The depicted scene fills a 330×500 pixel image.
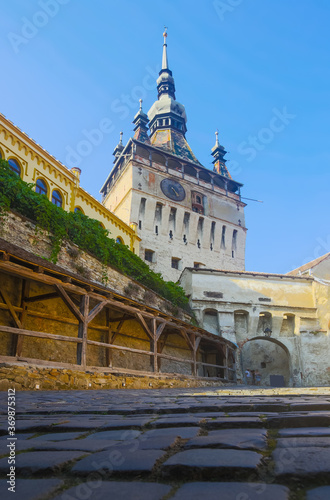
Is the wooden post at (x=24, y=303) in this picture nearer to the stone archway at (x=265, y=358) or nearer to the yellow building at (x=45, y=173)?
the yellow building at (x=45, y=173)

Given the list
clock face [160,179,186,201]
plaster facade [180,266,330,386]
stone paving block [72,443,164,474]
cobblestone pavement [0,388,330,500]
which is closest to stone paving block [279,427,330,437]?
cobblestone pavement [0,388,330,500]

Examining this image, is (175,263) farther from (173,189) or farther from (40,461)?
(40,461)

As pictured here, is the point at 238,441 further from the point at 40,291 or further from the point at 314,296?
the point at 314,296

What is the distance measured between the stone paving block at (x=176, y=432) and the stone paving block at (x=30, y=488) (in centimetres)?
88

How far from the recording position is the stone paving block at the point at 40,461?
62.1 inches

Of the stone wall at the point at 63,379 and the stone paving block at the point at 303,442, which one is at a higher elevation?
the stone paving block at the point at 303,442

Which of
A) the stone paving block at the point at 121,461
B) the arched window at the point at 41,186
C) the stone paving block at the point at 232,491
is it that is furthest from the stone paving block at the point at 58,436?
the arched window at the point at 41,186

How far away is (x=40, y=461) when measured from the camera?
1.68 m

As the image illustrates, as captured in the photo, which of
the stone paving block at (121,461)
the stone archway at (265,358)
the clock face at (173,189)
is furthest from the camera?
the clock face at (173,189)

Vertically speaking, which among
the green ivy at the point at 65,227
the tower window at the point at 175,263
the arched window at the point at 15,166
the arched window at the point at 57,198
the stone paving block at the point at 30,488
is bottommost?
Answer: the stone paving block at the point at 30,488

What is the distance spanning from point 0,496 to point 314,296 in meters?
25.4

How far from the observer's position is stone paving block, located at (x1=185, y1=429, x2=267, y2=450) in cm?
187

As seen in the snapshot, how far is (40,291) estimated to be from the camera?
11.5 m

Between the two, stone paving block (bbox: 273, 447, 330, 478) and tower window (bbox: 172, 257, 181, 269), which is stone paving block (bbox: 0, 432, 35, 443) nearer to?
stone paving block (bbox: 273, 447, 330, 478)
